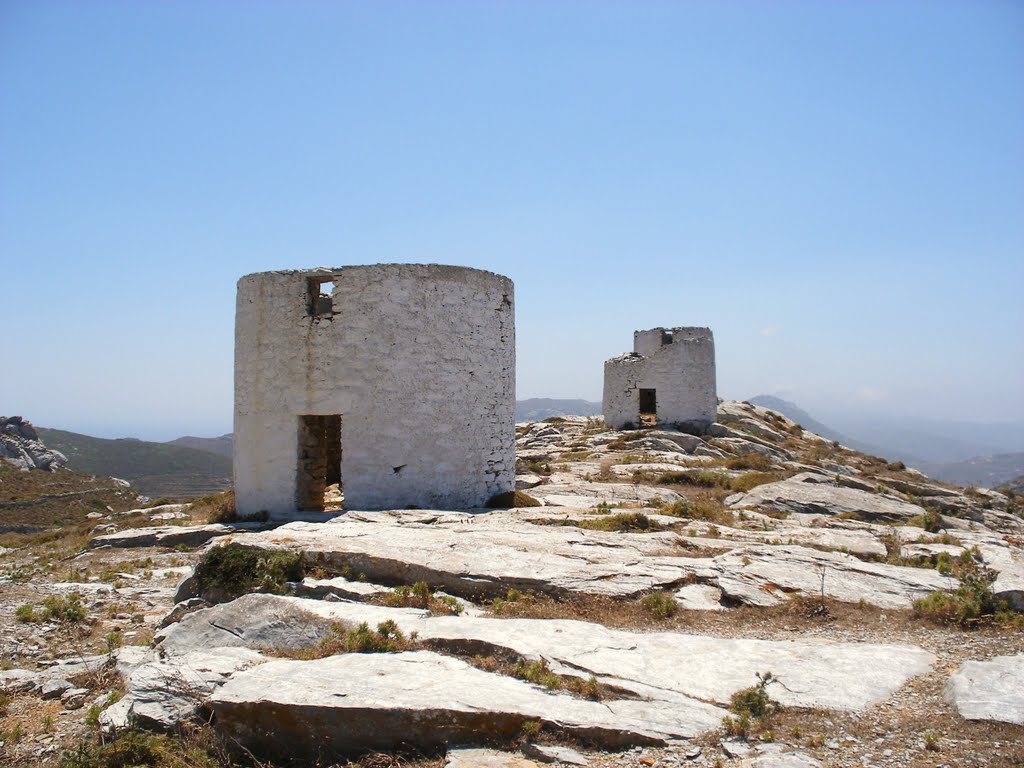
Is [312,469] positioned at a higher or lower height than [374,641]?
higher

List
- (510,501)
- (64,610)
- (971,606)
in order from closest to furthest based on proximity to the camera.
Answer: (971,606), (64,610), (510,501)

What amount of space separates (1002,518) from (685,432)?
12.0 m

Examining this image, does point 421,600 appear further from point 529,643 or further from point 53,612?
point 53,612

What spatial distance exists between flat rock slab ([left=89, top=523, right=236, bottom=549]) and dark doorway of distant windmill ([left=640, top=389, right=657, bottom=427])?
67.3ft

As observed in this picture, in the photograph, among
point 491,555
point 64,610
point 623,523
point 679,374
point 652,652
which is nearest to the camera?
point 652,652

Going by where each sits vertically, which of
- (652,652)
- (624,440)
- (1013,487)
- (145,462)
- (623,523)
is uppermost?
(624,440)

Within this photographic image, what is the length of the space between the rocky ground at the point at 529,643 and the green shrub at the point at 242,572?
39mm

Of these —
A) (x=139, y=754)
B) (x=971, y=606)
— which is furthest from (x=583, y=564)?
(x=139, y=754)

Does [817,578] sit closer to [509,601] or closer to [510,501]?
[509,601]

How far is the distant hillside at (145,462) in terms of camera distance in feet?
191

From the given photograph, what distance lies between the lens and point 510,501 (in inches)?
567

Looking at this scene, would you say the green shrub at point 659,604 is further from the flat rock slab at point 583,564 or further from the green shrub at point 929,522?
the green shrub at point 929,522

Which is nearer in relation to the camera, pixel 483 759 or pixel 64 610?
pixel 483 759

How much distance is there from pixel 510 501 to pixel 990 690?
992 cm
